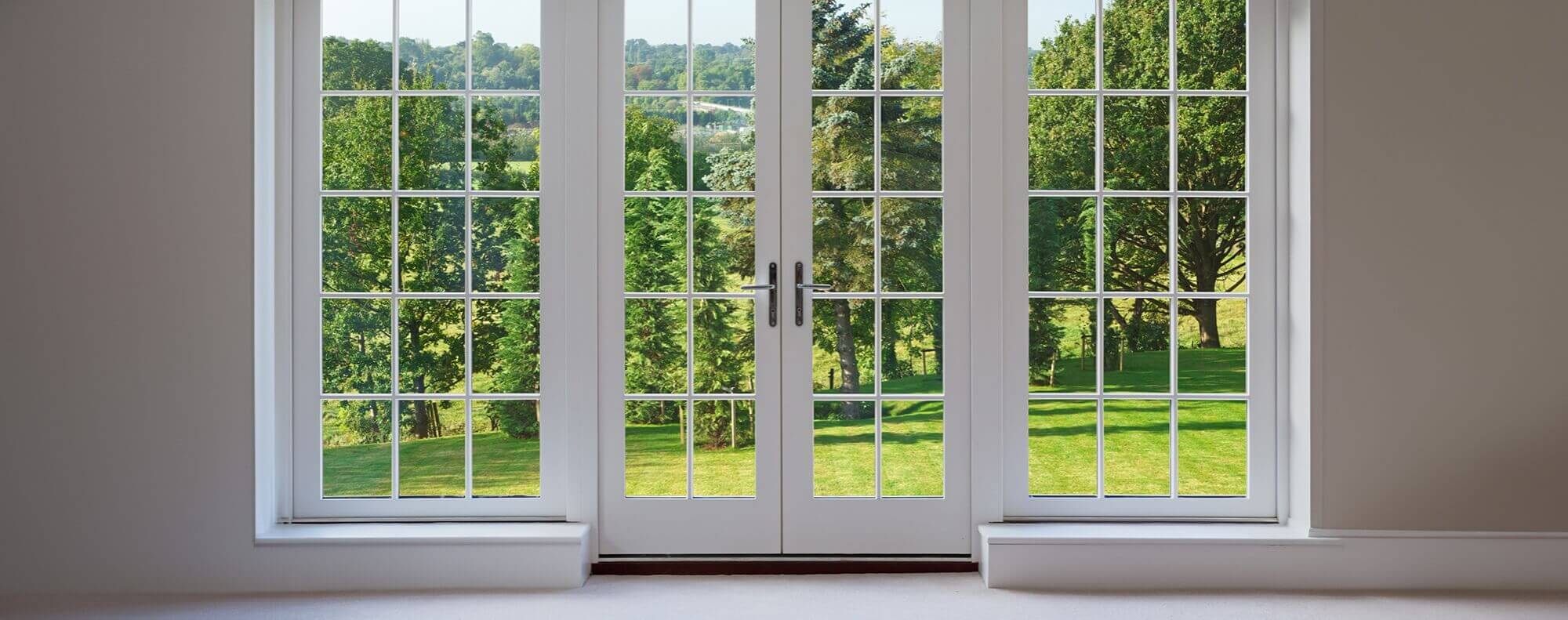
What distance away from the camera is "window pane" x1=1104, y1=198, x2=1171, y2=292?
11.3 ft

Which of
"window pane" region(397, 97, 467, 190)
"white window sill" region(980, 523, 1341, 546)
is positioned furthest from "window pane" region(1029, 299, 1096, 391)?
"window pane" region(397, 97, 467, 190)

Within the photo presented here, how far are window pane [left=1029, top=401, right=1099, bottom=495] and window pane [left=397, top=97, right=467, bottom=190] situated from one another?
224 cm

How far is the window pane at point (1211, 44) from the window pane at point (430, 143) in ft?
8.38

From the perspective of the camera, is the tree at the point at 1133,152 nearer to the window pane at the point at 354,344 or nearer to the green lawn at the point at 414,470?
the green lawn at the point at 414,470

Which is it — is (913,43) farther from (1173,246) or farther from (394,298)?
(394,298)

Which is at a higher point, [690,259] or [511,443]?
[690,259]

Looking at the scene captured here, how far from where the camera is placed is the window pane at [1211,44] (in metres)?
3.45

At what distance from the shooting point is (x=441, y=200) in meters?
3.40

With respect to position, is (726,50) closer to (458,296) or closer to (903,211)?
(903,211)

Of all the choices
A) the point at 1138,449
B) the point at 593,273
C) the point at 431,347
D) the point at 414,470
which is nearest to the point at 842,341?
the point at 593,273

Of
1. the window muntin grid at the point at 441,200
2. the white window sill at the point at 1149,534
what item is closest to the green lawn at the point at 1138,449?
the white window sill at the point at 1149,534
